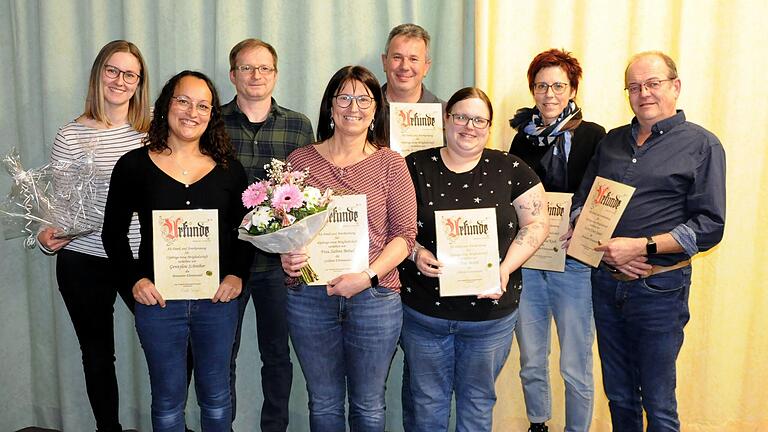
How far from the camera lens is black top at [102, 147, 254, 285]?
A: 239cm

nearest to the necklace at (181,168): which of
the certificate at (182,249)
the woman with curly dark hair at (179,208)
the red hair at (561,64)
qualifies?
the woman with curly dark hair at (179,208)

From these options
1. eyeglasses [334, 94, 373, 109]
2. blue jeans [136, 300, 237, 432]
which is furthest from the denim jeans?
eyeglasses [334, 94, 373, 109]

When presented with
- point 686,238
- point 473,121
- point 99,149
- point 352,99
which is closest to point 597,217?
point 686,238

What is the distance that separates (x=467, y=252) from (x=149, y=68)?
7.54ft

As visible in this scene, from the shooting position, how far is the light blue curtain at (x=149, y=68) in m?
3.49

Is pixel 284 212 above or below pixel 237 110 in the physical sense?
below

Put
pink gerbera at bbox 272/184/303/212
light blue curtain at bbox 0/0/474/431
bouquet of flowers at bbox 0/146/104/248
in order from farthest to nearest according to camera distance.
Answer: light blue curtain at bbox 0/0/474/431 < bouquet of flowers at bbox 0/146/104/248 < pink gerbera at bbox 272/184/303/212

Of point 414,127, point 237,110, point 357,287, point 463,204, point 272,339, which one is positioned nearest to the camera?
point 357,287

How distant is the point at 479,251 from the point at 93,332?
6.09 feet

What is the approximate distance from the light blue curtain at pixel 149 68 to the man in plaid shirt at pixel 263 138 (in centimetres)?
51

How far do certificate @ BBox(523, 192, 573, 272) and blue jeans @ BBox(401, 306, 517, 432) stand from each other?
45 cm

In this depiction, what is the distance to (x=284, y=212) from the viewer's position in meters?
2.18

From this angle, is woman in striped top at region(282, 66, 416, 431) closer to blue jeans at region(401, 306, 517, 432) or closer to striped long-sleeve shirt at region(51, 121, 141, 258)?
blue jeans at region(401, 306, 517, 432)

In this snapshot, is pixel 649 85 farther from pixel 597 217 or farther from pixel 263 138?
pixel 263 138
